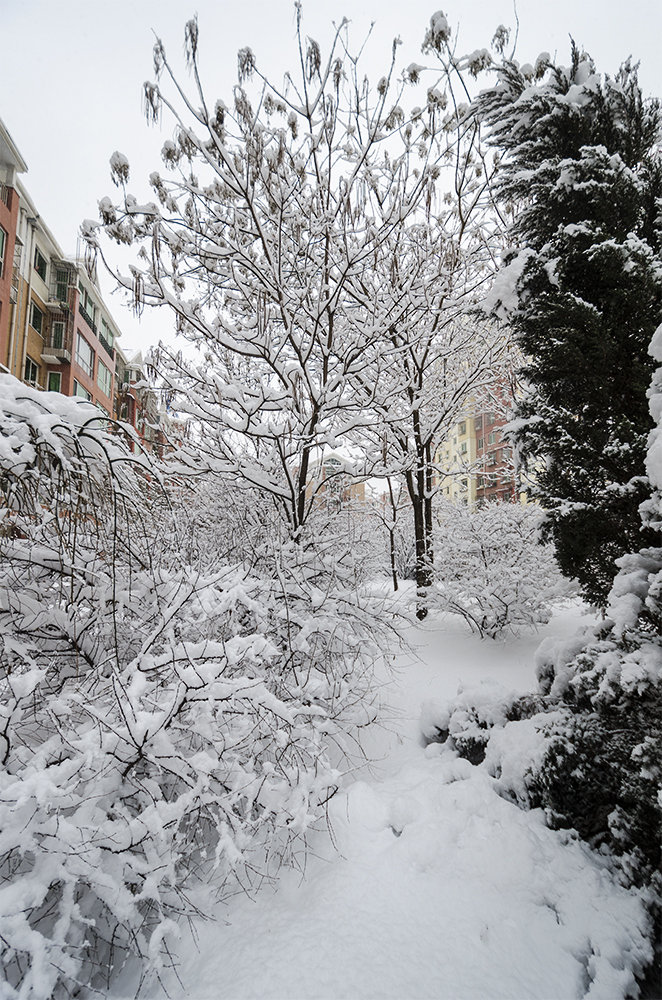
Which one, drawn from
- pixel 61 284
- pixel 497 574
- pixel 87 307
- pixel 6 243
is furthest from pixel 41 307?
pixel 497 574

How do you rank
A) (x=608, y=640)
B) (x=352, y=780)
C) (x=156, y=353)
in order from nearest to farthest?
(x=608, y=640) → (x=352, y=780) → (x=156, y=353)

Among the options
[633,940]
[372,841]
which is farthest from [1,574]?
[633,940]

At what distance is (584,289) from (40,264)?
2273cm

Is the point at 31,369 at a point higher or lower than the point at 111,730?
higher

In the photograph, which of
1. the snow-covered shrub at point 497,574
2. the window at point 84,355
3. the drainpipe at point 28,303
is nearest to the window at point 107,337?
the window at point 84,355

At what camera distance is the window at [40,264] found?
65.7 feet

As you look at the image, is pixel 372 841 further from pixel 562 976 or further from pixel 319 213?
pixel 319 213

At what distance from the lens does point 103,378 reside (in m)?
27.7

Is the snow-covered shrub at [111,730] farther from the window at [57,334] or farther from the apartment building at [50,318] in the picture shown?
the window at [57,334]

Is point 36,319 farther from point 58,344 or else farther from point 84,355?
point 84,355

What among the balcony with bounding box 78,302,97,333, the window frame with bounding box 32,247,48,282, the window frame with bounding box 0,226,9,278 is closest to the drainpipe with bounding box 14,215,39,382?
the window frame with bounding box 32,247,48,282

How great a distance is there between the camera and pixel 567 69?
207 inches

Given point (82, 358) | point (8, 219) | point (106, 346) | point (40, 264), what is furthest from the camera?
point (106, 346)

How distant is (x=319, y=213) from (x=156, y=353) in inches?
113
